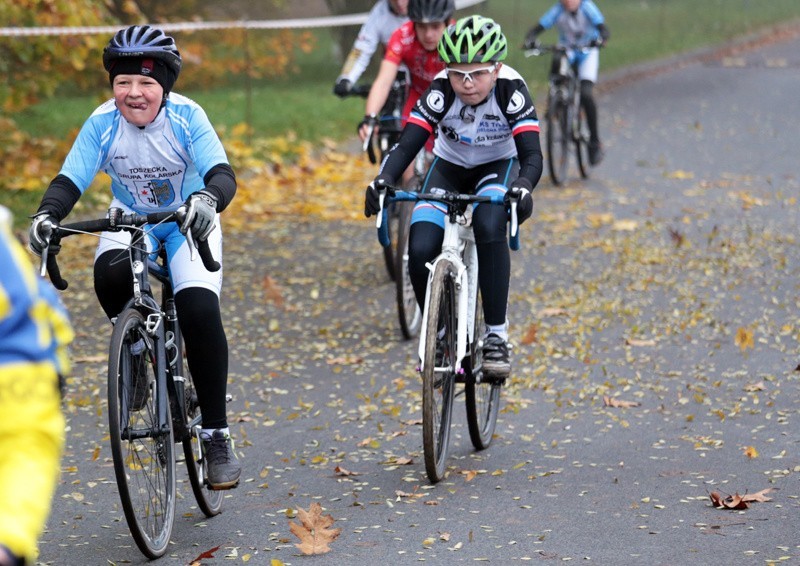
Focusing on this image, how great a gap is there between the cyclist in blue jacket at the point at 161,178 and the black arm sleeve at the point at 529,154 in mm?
1556

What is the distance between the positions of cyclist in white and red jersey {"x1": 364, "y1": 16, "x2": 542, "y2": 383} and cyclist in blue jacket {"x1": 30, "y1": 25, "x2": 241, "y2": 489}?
3.32 ft

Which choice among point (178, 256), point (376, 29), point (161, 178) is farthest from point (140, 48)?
point (376, 29)

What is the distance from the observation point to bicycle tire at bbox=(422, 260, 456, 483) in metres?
5.84

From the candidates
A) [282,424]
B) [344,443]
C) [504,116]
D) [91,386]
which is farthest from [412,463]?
[91,386]

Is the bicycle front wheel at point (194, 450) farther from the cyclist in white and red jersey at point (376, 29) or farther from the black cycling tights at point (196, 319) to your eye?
the cyclist in white and red jersey at point (376, 29)

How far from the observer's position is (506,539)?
17.6 ft

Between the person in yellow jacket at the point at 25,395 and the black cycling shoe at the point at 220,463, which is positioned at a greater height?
the person in yellow jacket at the point at 25,395

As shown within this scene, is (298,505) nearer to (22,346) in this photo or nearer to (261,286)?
(22,346)

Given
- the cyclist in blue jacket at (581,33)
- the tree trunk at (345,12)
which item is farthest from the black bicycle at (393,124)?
the tree trunk at (345,12)

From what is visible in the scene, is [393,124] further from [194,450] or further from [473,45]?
[194,450]

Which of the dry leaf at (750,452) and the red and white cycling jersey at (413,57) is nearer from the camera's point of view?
the dry leaf at (750,452)

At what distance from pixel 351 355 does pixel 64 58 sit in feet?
19.4

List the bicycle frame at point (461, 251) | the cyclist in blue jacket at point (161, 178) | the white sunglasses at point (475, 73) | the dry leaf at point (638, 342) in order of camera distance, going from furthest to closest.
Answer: the dry leaf at point (638, 342) < the white sunglasses at point (475, 73) < the bicycle frame at point (461, 251) < the cyclist in blue jacket at point (161, 178)

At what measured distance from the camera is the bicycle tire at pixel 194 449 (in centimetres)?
541
